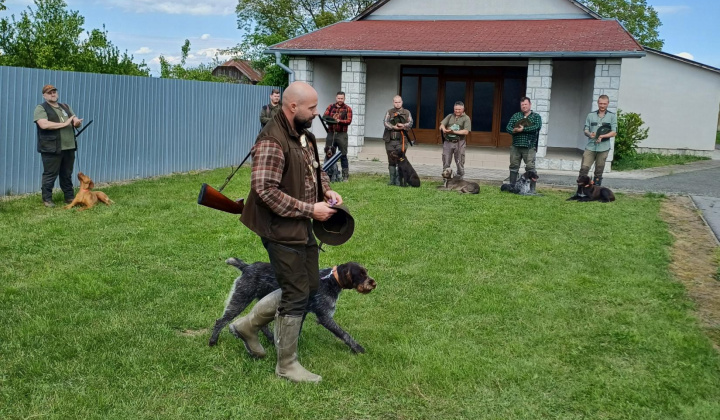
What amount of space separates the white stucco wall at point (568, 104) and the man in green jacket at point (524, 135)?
7.95 meters

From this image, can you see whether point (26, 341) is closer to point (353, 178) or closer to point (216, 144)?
point (353, 178)

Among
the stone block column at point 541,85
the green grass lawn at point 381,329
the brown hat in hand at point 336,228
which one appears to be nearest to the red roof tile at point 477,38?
the stone block column at point 541,85

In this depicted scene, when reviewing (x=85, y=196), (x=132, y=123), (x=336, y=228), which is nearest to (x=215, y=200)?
(x=336, y=228)

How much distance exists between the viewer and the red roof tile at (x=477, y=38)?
17.0 metres

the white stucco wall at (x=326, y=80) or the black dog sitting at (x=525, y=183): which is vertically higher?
the white stucco wall at (x=326, y=80)

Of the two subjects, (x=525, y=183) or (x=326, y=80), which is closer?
(x=525, y=183)

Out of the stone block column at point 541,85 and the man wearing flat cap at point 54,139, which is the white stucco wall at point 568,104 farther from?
the man wearing flat cap at point 54,139

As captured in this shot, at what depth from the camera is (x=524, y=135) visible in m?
12.7

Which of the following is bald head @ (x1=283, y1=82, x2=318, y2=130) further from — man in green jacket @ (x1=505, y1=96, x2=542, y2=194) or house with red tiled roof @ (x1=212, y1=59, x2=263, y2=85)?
house with red tiled roof @ (x1=212, y1=59, x2=263, y2=85)

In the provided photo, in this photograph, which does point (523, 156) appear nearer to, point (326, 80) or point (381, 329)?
point (381, 329)

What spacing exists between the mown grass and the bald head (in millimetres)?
15725

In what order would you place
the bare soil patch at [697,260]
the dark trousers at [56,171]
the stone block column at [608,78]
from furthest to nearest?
the stone block column at [608,78]
the dark trousers at [56,171]
the bare soil patch at [697,260]

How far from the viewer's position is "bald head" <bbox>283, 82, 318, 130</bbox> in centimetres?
405

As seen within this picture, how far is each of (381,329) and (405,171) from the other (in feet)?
26.7
